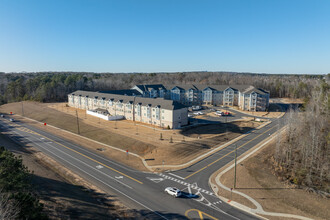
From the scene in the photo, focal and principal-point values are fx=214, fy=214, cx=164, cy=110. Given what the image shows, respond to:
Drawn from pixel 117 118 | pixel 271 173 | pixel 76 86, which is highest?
pixel 76 86

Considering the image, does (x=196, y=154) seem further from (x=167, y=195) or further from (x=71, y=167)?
(x=71, y=167)

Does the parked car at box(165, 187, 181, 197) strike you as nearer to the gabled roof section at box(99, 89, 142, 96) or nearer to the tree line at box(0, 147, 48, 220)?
the tree line at box(0, 147, 48, 220)

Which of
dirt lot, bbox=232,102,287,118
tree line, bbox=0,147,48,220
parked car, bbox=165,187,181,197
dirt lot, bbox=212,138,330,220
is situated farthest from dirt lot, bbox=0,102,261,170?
tree line, bbox=0,147,48,220

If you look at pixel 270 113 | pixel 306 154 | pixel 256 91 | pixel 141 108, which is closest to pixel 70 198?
pixel 306 154

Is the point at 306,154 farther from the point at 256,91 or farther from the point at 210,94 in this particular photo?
the point at 210,94

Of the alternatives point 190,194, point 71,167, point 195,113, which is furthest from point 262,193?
point 195,113

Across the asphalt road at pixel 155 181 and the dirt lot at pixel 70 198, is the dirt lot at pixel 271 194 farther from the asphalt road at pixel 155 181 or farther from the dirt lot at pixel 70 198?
the dirt lot at pixel 70 198
